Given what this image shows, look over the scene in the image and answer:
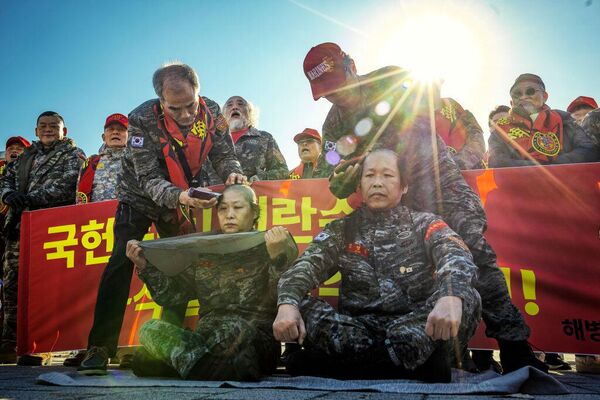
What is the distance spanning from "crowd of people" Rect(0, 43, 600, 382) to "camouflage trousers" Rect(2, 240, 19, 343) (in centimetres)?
95

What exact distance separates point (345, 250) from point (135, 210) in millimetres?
1597

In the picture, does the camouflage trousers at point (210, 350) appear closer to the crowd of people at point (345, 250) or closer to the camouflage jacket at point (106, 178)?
the crowd of people at point (345, 250)

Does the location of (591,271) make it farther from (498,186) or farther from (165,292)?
(165,292)

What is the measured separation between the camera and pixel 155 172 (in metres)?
3.26

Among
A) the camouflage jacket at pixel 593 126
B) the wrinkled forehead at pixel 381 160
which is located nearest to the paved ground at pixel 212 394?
the wrinkled forehead at pixel 381 160

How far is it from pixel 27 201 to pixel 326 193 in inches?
119

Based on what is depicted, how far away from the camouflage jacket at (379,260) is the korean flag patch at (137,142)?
1438 millimetres

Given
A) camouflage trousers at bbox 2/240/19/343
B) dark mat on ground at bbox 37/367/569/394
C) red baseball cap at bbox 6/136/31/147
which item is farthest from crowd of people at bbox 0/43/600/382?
red baseball cap at bbox 6/136/31/147

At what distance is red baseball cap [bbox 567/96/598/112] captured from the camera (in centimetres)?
548

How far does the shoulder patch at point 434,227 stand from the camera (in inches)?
97.7

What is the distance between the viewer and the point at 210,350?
2.45 m

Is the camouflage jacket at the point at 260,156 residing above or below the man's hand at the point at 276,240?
above

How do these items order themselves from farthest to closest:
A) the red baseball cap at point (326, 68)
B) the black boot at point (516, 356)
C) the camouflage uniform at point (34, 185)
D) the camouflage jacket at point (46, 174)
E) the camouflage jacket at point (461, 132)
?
the camouflage jacket at point (46, 174) < the camouflage uniform at point (34, 185) < the camouflage jacket at point (461, 132) < the red baseball cap at point (326, 68) < the black boot at point (516, 356)

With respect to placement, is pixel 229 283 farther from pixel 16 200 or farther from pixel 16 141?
pixel 16 141
